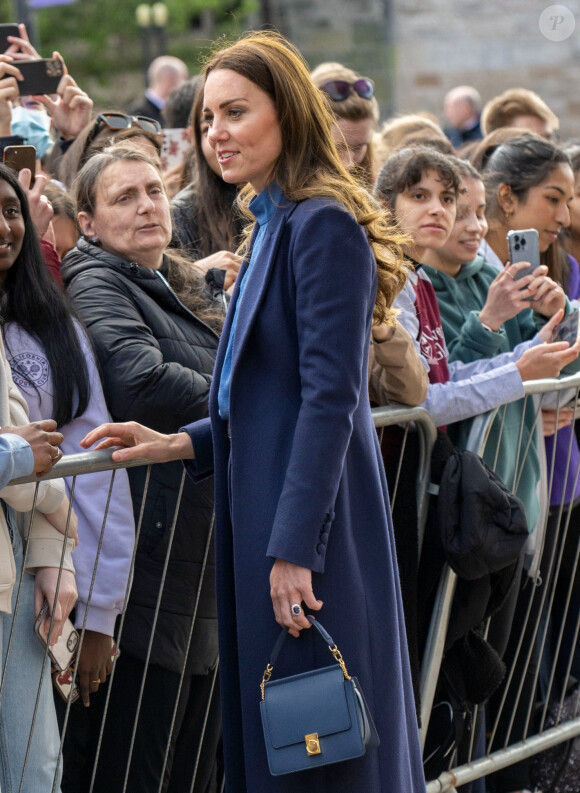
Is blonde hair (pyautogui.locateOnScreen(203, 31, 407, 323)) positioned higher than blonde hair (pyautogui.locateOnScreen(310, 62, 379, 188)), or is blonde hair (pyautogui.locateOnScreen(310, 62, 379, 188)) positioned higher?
blonde hair (pyautogui.locateOnScreen(203, 31, 407, 323))

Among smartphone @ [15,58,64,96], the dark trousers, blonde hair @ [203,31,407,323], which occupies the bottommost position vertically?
the dark trousers

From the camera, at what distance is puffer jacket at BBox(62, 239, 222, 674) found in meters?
3.35

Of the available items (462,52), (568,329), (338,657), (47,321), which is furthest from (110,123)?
(462,52)

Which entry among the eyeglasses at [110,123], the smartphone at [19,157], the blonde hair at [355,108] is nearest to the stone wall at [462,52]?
the blonde hair at [355,108]

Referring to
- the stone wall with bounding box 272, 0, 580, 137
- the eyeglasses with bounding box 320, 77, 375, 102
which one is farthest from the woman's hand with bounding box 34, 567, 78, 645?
the stone wall with bounding box 272, 0, 580, 137

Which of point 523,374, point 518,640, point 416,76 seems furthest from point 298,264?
point 416,76

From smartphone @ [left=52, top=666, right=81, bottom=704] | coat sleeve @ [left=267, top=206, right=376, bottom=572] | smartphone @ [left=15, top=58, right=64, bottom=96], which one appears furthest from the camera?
smartphone @ [left=15, top=58, right=64, bottom=96]

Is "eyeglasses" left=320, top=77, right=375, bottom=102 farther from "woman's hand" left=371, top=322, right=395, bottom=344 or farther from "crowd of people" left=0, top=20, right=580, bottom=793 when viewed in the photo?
"woman's hand" left=371, top=322, right=395, bottom=344

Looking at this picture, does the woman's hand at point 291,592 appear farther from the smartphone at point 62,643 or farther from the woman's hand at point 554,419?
the woman's hand at point 554,419

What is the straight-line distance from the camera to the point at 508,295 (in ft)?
13.5

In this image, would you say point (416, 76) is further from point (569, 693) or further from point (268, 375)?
point (268, 375)

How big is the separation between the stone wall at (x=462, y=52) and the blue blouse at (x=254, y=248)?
18432 millimetres

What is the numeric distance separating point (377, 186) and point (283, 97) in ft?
Answer: 5.17

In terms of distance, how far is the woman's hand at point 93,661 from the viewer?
3.25 m
